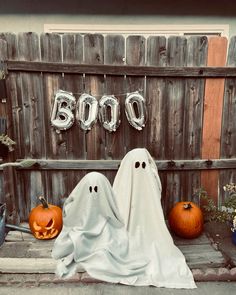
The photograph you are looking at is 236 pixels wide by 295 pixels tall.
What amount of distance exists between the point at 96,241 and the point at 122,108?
1753 mm

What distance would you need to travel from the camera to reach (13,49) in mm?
4105

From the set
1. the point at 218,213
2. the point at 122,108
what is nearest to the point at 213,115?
the point at 122,108

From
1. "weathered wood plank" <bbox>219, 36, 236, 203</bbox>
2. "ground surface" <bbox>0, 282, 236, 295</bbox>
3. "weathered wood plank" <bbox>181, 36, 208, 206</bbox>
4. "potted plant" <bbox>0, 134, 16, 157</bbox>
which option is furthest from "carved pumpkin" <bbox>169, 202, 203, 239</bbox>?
"potted plant" <bbox>0, 134, 16, 157</bbox>

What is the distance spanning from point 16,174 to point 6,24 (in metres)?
2.97

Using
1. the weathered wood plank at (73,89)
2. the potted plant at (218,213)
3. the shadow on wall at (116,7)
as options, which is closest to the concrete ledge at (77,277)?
the potted plant at (218,213)

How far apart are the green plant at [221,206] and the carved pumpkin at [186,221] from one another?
316 millimetres

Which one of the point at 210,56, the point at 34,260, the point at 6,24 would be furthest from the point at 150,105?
the point at 6,24

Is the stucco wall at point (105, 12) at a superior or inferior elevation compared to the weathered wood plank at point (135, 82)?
superior

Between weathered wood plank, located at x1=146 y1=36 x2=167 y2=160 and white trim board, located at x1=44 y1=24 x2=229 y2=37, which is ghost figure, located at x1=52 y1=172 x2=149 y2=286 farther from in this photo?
white trim board, located at x1=44 y1=24 x2=229 y2=37

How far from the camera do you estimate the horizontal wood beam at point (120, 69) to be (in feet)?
13.5

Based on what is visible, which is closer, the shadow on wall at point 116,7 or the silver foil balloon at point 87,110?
the silver foil balloon at point 87,110

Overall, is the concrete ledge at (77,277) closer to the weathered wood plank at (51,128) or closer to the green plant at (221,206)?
the green plant at (221,206)

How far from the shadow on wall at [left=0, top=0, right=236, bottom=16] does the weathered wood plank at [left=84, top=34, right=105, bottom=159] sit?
197cm

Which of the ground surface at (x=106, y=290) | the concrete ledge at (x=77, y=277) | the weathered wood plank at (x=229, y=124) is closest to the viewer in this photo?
the ground surface at (x=106, y=290)
